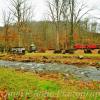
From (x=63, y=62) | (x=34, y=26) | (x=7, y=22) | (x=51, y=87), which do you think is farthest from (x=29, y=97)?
(x=34, y=26)

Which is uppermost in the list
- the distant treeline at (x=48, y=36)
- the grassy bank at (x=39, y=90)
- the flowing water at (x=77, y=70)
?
the distant treeline at (x=48, y=36)

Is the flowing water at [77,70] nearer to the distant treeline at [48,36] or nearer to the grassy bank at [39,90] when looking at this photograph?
the grassy bank at [39,90]

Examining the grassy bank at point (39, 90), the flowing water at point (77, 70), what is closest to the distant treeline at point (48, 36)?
the flowing water at point (77, 70)

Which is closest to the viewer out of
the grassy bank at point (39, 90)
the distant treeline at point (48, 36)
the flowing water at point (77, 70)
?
the grassy bank at point (39, 90)

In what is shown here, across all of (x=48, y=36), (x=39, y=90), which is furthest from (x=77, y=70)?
(x=48, y=36)

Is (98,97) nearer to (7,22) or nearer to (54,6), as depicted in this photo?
(54,6)

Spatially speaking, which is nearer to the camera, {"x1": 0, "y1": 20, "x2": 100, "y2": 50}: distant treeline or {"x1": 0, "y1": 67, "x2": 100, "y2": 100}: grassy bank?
{"x1": 0, "y1": 67, "x2": 100, "y2": 100}: grassy bank

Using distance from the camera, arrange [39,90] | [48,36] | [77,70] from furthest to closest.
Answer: [48,36] → [77,70] → [39,90]

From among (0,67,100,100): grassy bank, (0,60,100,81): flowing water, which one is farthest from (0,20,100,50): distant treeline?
(0,67,100,100): grassy bank

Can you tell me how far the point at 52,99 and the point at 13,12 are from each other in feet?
136

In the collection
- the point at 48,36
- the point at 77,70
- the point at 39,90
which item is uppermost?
the point at 48,36

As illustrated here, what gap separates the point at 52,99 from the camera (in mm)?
7008

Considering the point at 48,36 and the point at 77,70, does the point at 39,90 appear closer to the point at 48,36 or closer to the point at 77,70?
the point at 77,70

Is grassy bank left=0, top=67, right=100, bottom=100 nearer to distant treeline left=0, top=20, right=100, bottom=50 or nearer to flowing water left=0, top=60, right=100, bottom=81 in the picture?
flowing water left=0, top=60, right=100, bottom=81
